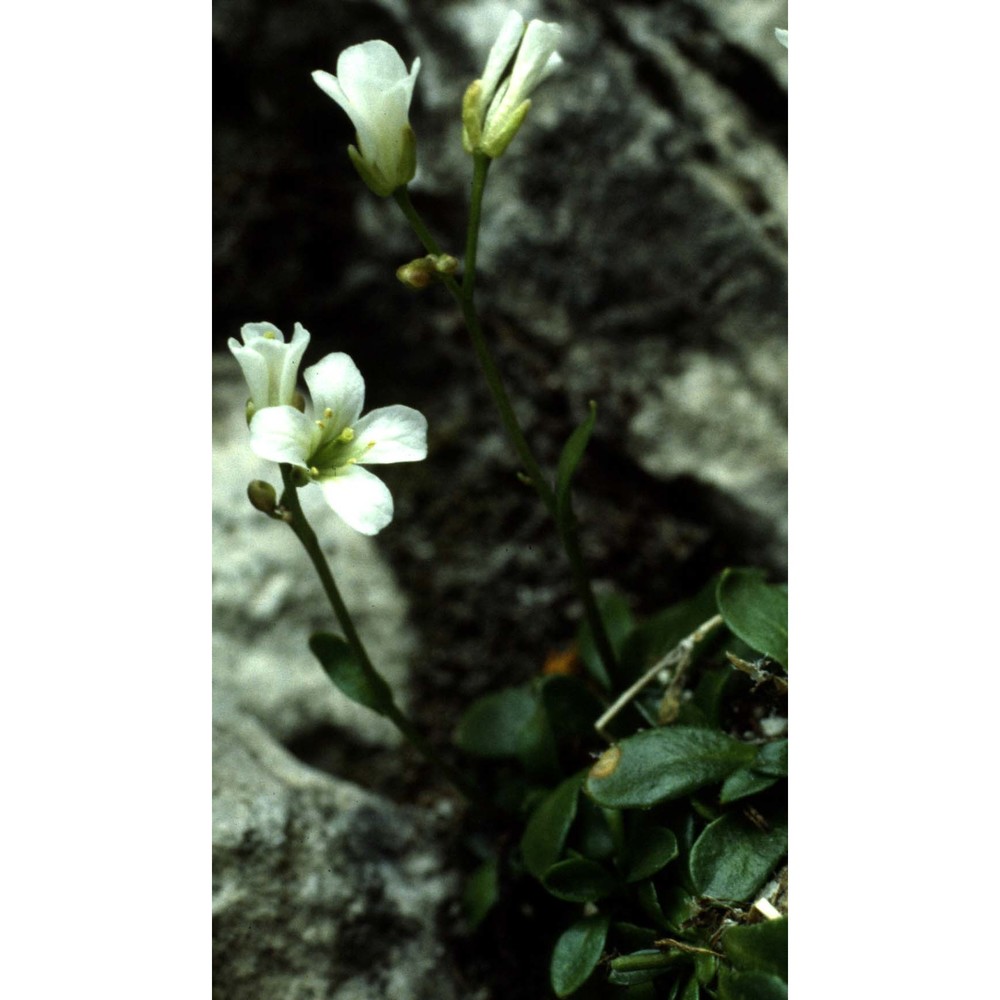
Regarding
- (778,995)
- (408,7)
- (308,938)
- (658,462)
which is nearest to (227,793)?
(308,938)

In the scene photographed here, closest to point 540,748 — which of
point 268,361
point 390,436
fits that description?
point 390,436

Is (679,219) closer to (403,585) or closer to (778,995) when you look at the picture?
(403,585)

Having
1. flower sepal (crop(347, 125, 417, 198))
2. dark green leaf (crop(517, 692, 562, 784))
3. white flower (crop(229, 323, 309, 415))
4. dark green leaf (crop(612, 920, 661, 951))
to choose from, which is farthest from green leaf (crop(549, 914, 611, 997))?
flower sepal (crop(347, 125, 417, 198))

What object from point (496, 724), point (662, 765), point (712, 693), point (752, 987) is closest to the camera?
point (752, 987)

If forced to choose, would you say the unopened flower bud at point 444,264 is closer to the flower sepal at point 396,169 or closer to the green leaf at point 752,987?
the flower sepal at point 396,169

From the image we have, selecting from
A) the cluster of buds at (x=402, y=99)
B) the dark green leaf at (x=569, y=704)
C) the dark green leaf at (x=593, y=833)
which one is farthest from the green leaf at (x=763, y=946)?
the cluster of buds at (x=402, y=99)

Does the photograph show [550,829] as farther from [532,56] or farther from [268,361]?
[532,56]
